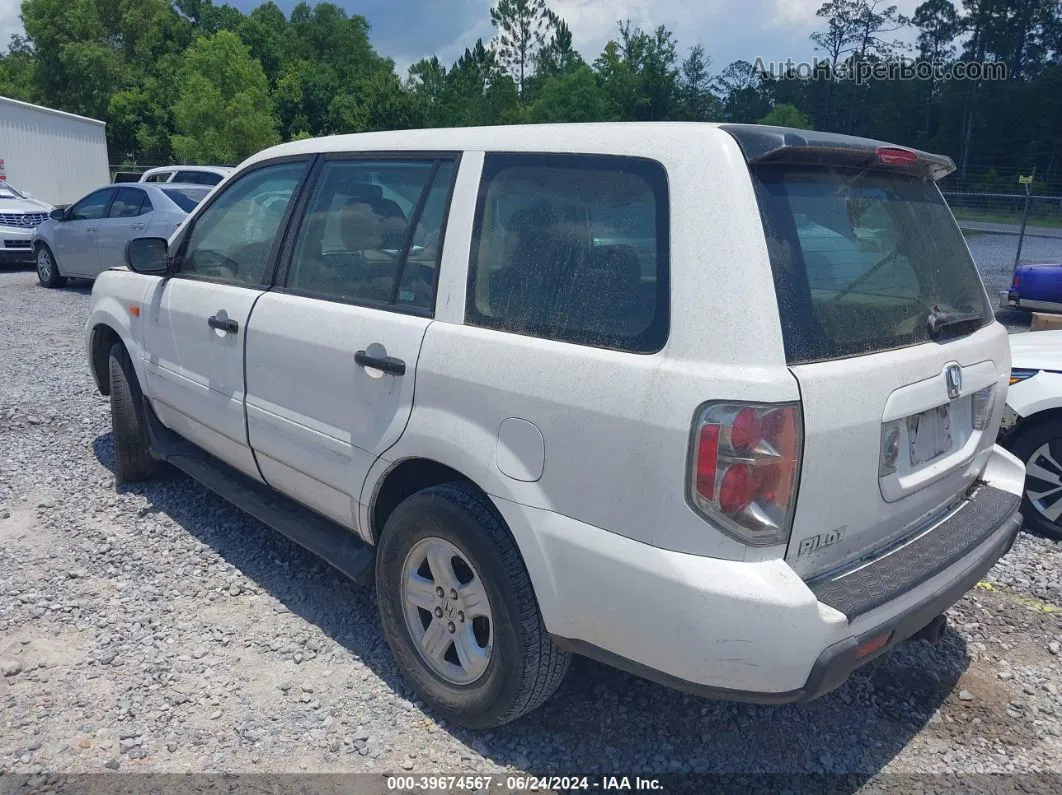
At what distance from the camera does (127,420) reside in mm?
4887

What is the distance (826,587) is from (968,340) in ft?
3.81

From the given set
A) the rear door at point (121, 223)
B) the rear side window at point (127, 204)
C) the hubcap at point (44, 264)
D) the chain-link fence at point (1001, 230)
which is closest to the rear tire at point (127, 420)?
the rear door at point (121, 223)

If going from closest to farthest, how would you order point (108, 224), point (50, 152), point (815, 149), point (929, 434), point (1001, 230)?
point (815, 149)
point (929, 434)
point (108, 224)
point (1001, 230)
point (50, 152)

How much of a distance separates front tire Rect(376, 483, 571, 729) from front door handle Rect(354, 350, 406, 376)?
41 cm

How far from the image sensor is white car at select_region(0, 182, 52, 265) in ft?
51.0

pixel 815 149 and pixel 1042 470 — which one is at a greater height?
pixel 815 149

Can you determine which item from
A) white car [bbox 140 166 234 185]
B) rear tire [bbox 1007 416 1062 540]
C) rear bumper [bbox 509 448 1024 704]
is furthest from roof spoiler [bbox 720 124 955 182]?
white car [bbox 140 166 234 185]

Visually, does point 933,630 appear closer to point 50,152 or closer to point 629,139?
point 629,139

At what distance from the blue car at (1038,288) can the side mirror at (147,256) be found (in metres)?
10.2

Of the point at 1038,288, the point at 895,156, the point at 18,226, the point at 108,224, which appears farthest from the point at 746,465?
the point at 18,226

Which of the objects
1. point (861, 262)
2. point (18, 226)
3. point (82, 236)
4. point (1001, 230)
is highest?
point (861, 262)

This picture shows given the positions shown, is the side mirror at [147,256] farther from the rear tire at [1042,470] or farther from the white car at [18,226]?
the white car at [18,226]

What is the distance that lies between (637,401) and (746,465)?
32 centimetres

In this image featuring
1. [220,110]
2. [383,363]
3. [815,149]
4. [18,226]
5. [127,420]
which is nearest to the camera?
[815,149]
